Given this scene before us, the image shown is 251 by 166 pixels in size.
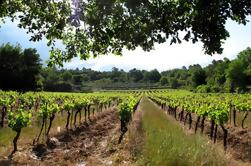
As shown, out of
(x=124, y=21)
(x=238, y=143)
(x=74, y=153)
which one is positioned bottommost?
(x=238, y=143)

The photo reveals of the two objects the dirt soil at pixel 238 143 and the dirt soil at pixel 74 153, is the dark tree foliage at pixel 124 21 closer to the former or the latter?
the dirt soil at pixel 74 153

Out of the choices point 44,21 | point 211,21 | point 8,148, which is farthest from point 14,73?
point 211,21

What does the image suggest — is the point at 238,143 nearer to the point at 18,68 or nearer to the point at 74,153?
the point at 74,153

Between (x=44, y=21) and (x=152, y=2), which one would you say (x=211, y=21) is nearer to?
(x=152, y=2)

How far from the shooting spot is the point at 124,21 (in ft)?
36.1

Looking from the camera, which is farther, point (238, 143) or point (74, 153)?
point (238, 143)

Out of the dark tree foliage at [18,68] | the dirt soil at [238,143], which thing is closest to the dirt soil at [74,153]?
the dirt soil at [238,143]

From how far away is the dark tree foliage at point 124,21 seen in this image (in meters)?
9.42

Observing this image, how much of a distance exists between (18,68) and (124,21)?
287ft

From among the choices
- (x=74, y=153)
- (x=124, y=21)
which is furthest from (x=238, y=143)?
Answer: (x=124, y=21)

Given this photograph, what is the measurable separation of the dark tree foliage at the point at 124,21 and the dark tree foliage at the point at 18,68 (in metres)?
80.1

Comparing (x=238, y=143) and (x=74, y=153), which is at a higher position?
(x=74, y=153)

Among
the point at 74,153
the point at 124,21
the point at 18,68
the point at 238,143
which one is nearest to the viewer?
the point at 124,21

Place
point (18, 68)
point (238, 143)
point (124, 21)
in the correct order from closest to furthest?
point (124, 21) < point (238, 143) < point (18, 68)
